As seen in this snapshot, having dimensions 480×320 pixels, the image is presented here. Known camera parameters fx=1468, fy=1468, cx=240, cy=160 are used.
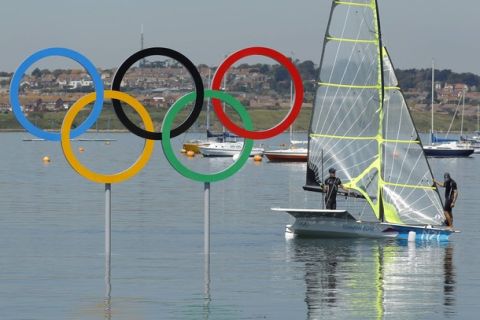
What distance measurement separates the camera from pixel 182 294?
39.3m

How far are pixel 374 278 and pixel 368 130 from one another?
574 inches

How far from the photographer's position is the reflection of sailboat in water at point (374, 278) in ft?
121

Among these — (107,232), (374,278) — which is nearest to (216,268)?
(107,232)

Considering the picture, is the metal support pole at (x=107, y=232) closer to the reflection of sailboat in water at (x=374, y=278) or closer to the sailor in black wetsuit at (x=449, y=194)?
the reflection of sailboat in water at (x=374, y=278)

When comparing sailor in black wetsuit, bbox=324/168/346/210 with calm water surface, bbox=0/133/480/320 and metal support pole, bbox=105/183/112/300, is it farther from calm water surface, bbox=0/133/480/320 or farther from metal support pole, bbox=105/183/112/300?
metal support pole, bbox=105/183/112/300

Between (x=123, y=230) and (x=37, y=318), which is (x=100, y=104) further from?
(x=123, y=230)

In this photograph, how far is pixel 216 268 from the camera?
45.6m

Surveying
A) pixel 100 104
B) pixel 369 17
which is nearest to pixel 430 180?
pixel 369 17

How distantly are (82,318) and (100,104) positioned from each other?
8953mm

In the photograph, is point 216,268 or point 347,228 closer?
point 216,268

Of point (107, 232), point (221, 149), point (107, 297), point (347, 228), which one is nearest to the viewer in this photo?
point (107, 297)

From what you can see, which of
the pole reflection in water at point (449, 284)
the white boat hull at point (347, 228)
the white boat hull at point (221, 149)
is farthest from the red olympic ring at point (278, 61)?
the white boat hull at point (221, 149)

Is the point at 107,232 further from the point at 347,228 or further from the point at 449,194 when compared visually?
the point at 449,194

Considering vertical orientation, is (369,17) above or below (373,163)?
above
